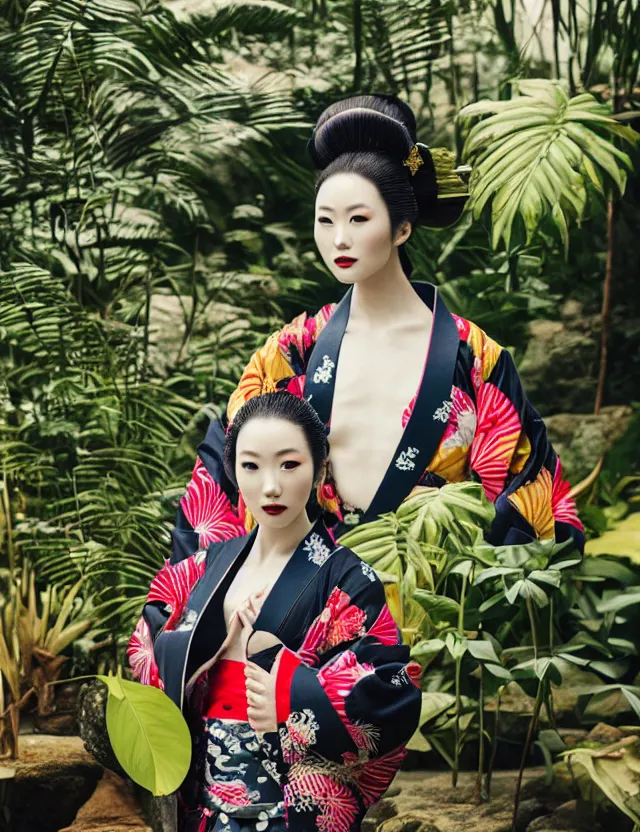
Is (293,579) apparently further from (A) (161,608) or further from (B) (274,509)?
(A) (161,608)

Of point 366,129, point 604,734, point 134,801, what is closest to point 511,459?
point 366,129

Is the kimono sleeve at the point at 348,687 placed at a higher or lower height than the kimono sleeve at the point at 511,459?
lower

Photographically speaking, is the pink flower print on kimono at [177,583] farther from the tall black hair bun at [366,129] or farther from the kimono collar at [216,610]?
the tall black hair bun at [366,129]

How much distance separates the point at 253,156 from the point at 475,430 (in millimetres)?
1473

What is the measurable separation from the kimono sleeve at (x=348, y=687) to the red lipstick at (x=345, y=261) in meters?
0.82

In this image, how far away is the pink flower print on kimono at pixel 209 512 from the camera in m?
3.12

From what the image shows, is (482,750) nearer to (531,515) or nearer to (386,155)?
(531,515)

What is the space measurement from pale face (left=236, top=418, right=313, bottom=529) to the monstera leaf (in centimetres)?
140

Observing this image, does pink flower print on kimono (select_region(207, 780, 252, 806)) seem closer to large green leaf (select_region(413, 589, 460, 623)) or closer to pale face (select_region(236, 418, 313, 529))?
→ pale face (select_region(236, 418, 313, 529))

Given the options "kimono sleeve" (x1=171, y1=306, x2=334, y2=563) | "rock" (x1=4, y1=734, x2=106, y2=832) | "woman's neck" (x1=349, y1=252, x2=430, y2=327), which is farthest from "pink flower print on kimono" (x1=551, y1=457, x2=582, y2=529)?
"rock" (x1=4, y1=734, x2=106, y2=832)

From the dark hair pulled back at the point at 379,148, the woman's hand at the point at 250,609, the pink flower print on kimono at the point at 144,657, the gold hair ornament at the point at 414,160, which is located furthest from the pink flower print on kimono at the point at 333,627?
the gold hair ornament at the point at 414,160

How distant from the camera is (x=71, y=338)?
4.15 m

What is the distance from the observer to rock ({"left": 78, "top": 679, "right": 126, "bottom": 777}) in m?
3.51

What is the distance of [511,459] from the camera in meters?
3.22
